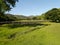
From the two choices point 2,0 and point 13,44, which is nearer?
point 13,44

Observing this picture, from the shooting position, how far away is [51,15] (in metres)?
98.4

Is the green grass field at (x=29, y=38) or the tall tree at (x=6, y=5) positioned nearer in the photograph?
the green grass field at (x=29, y=38)

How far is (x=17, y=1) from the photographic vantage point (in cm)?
5356

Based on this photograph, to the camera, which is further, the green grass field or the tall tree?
the tall tree

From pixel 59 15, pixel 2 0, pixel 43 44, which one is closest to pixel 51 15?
pixel 59 15

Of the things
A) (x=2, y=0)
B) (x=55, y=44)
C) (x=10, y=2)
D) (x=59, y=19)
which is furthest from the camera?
(x=59, y=19)

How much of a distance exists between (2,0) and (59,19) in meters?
48.0

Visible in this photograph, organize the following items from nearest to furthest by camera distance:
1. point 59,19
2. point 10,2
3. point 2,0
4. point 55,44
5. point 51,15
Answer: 1. point 55,44
2. point 2,0
3. point 10,2
4. point 59,19
5. point 51,15

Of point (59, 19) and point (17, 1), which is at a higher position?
point (17, 1)

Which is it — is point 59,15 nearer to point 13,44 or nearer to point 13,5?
point 13,5

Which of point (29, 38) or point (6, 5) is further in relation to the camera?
point (6, 5)

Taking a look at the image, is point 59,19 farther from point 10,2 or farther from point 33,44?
point 33,44

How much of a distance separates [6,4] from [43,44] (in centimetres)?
3555


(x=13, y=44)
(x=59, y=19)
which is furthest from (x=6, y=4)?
(x=59, y=19)
